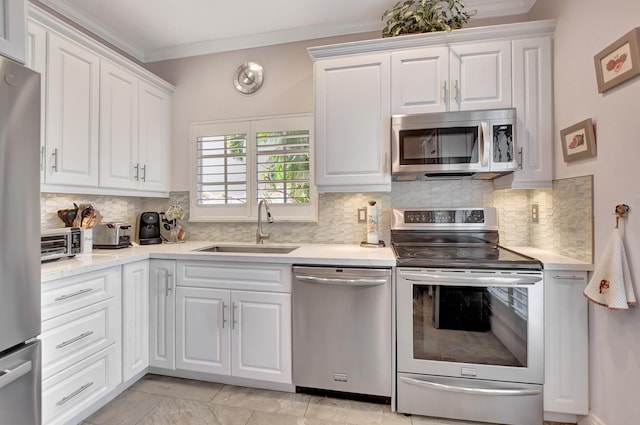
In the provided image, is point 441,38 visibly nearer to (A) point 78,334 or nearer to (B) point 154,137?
(B) point 154,137

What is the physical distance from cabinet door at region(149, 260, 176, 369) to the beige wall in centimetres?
255

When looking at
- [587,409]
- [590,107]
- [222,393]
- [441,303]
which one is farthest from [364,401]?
[590,107]

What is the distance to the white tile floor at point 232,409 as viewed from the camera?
1.68 m

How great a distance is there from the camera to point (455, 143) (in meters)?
1.93

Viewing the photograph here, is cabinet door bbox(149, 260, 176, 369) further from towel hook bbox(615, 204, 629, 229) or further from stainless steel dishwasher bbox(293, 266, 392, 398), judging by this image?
towel hook bbox(615, 204, 629, 229)

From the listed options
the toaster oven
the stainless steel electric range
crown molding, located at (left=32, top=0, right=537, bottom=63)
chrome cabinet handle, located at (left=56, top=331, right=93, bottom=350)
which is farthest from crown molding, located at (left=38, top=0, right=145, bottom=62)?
the stainless steel electric range

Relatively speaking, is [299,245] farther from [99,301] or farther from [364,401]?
[99,301]

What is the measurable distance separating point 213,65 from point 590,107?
9.35 ft

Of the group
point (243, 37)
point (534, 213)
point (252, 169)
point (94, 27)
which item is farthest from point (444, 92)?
point (94, 27)

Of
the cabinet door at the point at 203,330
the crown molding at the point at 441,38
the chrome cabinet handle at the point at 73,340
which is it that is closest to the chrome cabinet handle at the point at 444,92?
the crown molding at the point at 441,38

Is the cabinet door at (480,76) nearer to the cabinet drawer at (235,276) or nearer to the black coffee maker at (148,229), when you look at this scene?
the cabinet drawer at (235,276)

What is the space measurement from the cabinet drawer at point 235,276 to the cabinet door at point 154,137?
1.00m

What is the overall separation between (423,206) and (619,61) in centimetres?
130

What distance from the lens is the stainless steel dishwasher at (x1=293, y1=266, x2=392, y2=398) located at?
1754 millimetres
